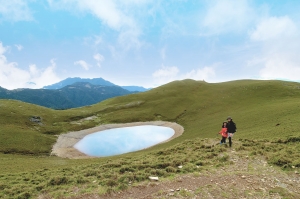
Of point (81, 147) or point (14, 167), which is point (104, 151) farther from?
point (14, 167)

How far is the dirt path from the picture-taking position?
548 inches

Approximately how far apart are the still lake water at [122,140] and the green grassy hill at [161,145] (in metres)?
7.48

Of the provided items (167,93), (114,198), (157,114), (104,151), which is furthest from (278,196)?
(167,93)

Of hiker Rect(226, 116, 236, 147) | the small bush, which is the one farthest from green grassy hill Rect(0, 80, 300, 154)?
the small bush

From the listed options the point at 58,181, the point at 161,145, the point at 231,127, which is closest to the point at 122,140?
the point at 161,145

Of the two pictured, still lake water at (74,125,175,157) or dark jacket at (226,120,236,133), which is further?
still lake water at (74,125,175,157)

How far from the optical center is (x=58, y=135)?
2694 inches

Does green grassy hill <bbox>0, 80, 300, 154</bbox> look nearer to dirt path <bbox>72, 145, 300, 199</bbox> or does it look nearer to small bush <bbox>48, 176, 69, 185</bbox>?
dirt path <bbox>72, 145, 300, 199</bbox>

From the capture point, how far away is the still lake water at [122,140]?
5419 centimetres

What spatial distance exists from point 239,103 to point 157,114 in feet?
122

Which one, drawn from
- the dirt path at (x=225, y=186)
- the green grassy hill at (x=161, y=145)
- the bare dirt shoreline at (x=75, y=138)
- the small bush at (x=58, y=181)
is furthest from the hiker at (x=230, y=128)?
the bare dirt shoreline at (x=75, y=138)

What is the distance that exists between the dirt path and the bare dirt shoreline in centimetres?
3898

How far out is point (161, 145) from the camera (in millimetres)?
51562

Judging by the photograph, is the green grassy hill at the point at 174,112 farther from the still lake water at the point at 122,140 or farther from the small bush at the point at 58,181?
the small bush at the point at 58,181
